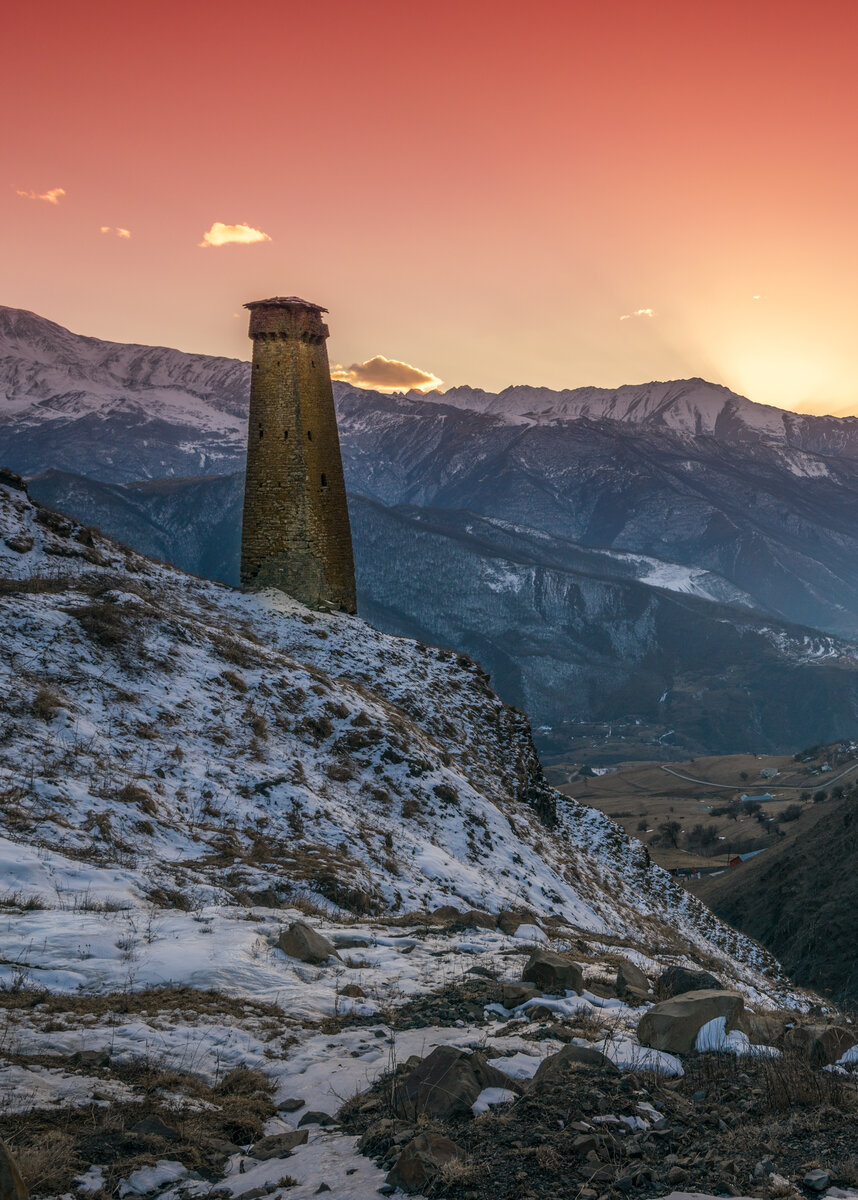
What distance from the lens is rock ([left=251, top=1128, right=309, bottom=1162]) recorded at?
5055 millimetres

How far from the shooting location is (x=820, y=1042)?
6523mm

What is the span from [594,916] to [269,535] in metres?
20.4

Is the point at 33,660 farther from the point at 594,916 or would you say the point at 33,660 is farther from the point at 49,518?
the point at 594,916

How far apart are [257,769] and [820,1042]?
36.0 feet

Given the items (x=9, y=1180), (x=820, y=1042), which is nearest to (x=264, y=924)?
(x=820, y=1042)

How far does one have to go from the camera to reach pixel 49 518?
23.4 metres

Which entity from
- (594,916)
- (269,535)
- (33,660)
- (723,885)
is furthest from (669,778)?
(33,660)

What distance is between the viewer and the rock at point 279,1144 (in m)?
5.05

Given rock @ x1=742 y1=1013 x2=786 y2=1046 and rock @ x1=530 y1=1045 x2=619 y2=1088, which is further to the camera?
rock @ x1=742 y1=1013 x2=786 y2=1046

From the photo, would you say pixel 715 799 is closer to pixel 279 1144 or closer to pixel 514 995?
pixel 514 995

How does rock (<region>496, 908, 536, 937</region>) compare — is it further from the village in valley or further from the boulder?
the village in valley

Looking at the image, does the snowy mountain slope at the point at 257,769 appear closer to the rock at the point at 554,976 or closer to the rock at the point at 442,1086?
the rock at the point at 554,976

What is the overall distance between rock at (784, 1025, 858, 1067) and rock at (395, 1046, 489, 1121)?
249cm

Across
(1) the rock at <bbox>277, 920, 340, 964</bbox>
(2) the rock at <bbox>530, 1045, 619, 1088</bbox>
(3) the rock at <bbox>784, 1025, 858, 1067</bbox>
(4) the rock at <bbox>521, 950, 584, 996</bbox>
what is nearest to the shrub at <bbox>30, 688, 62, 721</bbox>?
(1) the rock at <bbox>277, 920, 340, 964</bbox>
